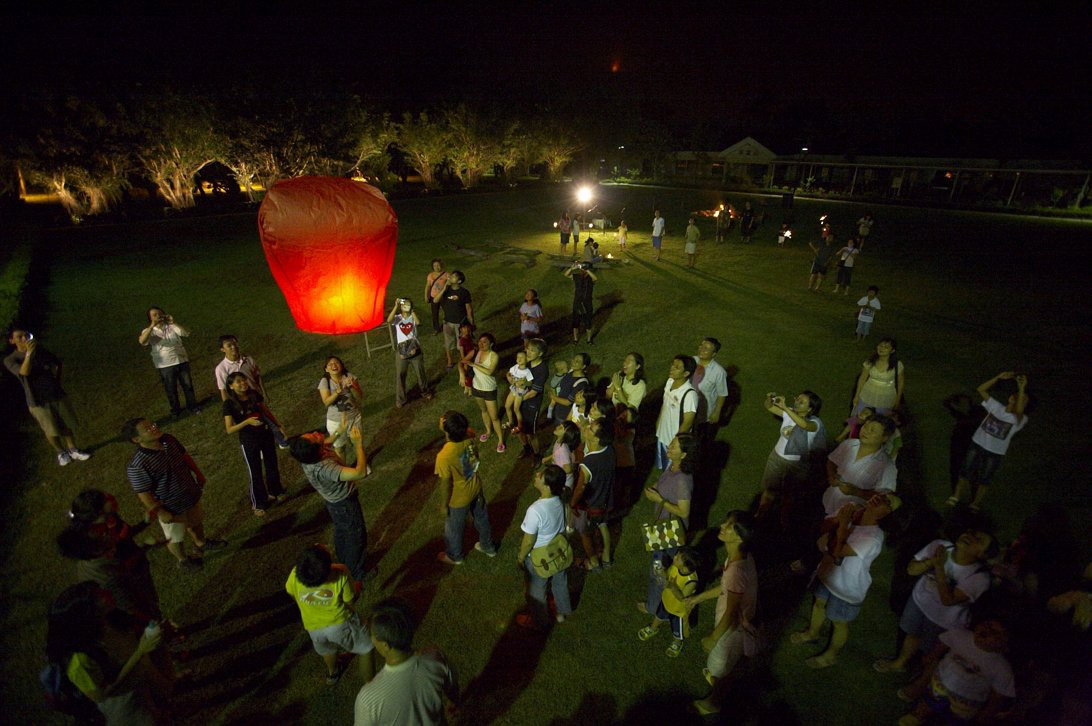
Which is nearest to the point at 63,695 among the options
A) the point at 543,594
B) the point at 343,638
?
the point at 343,638

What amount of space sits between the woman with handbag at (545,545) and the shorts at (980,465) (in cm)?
477

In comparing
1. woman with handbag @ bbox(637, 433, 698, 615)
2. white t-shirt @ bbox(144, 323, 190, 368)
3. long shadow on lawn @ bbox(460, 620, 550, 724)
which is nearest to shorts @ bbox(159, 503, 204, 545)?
long shadow on lawn @ bbox(460, 620, 550, 724)

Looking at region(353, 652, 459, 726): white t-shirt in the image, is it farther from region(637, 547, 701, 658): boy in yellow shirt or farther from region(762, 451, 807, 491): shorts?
region(762, 451, 807, 491): shorts

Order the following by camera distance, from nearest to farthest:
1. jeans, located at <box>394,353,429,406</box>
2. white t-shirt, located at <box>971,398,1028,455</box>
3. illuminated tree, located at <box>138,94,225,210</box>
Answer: white t-shirt, located at <box>971,398,1028,455</box>
jeans, located at <box>394,353,429,406</box>
illuminated tree, located at <box>138,94,225,210</box>

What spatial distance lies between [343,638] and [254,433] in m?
2.88

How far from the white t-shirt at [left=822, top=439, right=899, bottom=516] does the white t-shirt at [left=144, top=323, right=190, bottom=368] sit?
28.5ft

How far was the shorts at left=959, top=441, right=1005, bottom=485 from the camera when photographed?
5191mm

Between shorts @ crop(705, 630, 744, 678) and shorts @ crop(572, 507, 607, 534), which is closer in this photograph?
shorts @ crop(705, 630, 744, 678)

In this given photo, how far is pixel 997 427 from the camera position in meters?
5.09

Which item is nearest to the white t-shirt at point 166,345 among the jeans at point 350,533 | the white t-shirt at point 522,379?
the jeans at point 350,533

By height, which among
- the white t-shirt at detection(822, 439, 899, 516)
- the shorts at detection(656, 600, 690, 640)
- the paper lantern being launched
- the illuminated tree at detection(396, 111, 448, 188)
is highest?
the illuminated tree at detection(396, 111, 448, 188)

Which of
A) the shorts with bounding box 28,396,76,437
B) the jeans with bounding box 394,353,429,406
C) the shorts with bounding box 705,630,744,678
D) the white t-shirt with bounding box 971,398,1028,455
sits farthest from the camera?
the jeans with bounding box 394,353,429,406

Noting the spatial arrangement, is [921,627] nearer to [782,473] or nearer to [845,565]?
[845,565]

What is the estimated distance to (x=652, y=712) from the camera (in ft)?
12.3
